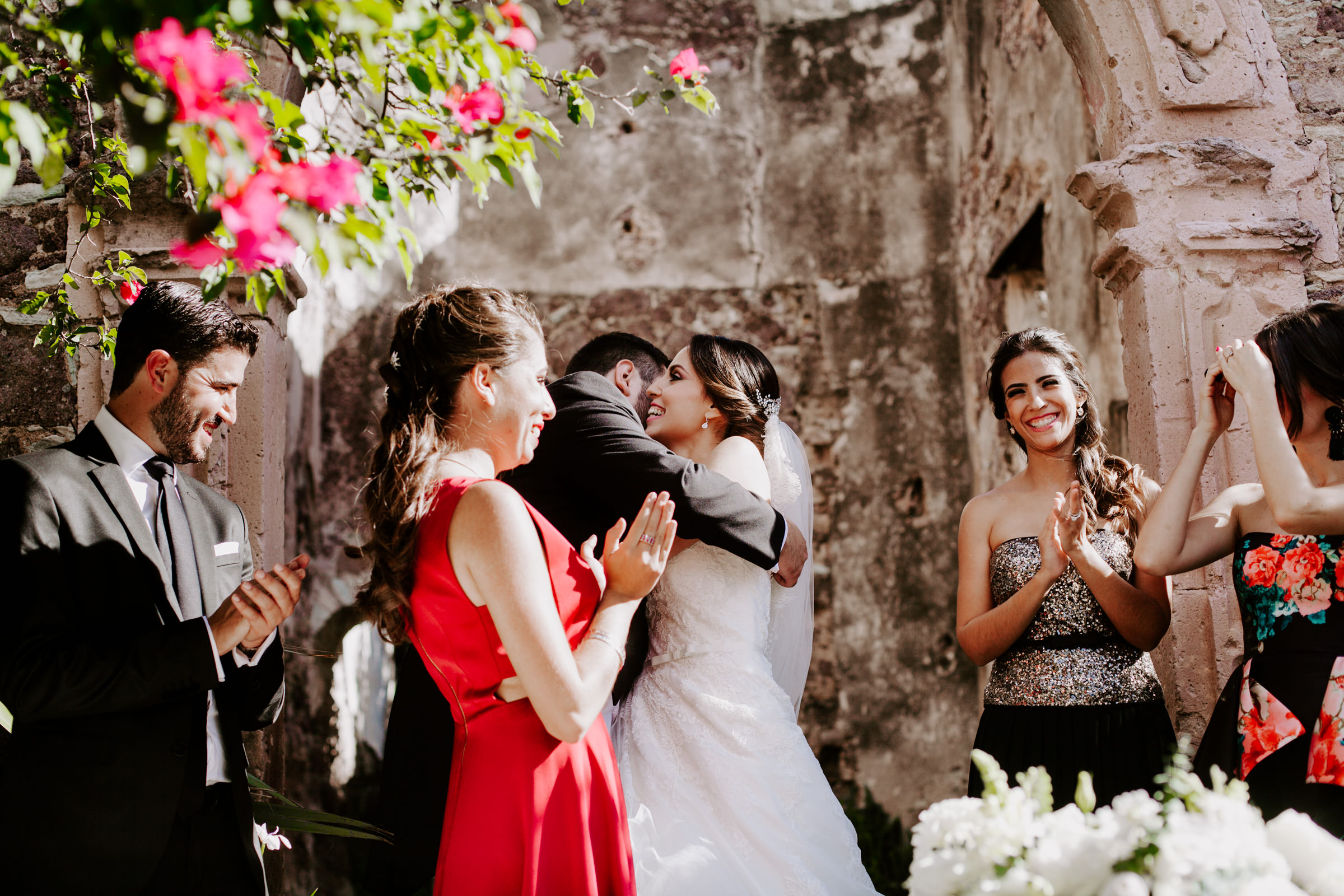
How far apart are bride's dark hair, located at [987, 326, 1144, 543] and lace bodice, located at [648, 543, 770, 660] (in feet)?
3.21

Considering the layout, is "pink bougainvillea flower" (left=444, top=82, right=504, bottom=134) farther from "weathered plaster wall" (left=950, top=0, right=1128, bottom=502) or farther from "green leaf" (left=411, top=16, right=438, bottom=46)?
"weathered plaster wall" (left=950, top=0, right=1128, bottom=502)

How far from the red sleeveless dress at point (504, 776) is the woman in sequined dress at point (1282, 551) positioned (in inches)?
55.5

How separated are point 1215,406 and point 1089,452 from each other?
0.44 metres

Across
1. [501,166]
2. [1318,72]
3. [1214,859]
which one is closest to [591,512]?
[501,166]

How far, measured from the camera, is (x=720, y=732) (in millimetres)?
2277

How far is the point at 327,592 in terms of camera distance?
6074mm

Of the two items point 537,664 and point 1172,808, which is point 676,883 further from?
point 1172,808

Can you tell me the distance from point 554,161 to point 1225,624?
212 inches

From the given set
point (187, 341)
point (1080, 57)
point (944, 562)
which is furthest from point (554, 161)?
point (187, 341)

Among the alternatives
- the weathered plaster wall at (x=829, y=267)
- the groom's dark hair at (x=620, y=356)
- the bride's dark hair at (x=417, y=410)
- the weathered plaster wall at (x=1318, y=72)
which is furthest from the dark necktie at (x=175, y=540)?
the weathered plaster wall at (x=829, y=267)

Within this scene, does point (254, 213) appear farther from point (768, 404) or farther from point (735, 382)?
point (768, 404)

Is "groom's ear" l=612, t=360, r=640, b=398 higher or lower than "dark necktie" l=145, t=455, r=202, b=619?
higher

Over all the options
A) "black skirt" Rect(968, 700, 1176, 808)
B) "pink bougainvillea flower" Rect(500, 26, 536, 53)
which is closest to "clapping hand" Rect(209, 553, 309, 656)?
"pink bougainvillea flower" Rect(500, 26, 536, 53)

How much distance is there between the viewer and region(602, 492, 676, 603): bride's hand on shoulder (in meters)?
1.78
